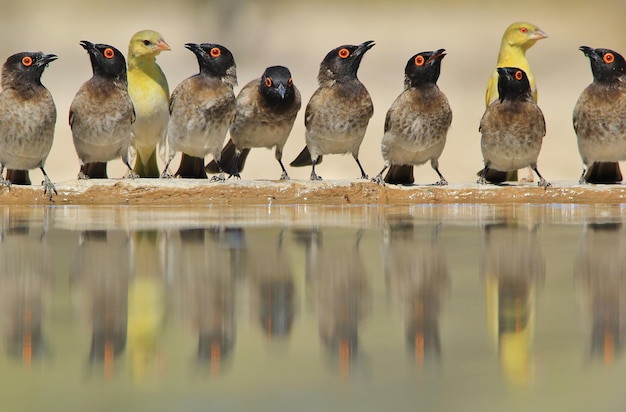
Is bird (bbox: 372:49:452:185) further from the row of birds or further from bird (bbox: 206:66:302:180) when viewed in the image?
bird (bbox: 206:66:302:180)

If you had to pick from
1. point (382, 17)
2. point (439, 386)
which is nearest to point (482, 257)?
point (439, 386)

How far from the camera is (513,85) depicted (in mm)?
10055

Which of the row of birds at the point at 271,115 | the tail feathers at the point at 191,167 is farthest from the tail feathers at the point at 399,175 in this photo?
the tail feathers at the point at 191,167

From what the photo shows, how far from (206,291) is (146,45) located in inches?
292

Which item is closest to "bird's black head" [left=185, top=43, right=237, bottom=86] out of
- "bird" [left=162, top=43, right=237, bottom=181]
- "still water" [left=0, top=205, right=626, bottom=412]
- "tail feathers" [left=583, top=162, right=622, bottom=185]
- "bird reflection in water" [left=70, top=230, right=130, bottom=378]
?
"bird" [left=162, top=43, right=237, bottom=181]

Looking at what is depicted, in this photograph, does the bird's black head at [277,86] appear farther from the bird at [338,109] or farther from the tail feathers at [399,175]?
the tail feathers at [399,175]

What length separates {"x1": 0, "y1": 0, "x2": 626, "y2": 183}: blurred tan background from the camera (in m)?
27.6

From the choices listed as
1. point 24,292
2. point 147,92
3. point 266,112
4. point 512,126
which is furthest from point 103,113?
point 24,292

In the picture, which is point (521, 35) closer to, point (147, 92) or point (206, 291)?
point (147, 92)

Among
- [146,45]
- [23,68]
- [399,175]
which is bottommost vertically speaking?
[399,175]

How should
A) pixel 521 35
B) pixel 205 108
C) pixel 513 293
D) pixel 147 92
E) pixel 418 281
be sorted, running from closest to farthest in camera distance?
1. pixel 513 293
2. pixel 418 281
3. pixel 205 108
4. pixel 147 92
5. pixel 521 35

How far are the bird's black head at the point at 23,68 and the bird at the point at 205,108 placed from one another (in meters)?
1.40

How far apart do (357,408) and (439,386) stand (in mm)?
262

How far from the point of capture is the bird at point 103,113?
32.9 feet
